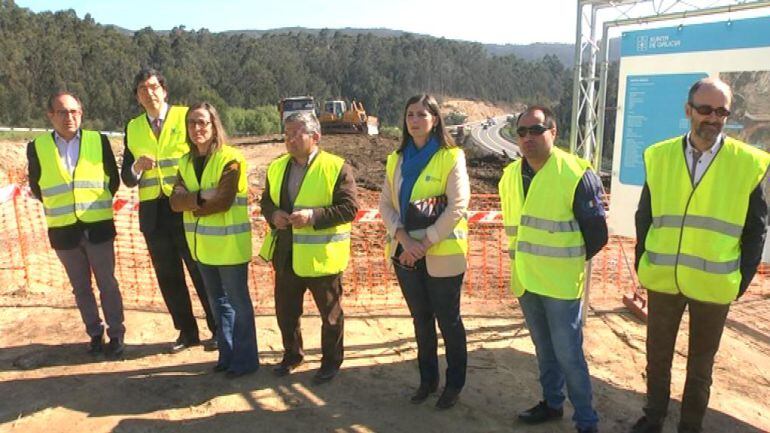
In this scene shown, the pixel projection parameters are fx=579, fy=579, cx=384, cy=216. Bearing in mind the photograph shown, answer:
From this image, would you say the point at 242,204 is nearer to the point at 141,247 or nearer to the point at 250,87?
the point at 141,247

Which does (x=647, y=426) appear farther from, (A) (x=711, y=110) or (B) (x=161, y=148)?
(B) (x=161, y=148)

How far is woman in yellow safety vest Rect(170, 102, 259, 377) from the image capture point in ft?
12.6

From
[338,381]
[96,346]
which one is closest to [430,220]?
[338,381]

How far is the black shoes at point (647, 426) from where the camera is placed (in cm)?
338

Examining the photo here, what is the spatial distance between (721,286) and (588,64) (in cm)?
237

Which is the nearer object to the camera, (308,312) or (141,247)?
(308,312)

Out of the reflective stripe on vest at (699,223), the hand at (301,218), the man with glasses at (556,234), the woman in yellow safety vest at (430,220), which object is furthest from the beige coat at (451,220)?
the reflective stripe on vest at (699,223)

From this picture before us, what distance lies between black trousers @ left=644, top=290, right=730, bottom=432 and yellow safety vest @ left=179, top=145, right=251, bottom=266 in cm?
258

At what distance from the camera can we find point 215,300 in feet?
13.4

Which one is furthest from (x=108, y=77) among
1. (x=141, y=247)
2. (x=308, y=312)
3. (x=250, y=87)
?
(x=308, y=312)

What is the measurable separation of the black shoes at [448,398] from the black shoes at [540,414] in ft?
1.36

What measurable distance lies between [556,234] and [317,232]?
1526 mm

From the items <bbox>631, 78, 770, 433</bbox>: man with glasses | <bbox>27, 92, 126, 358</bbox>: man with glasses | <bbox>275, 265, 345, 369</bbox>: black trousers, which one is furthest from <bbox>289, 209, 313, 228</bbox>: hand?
<bbox>631, 78, 770, 433</bbox>: man with glasses

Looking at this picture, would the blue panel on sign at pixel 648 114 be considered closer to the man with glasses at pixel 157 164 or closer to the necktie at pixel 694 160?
the necktie at pixel 694 160
